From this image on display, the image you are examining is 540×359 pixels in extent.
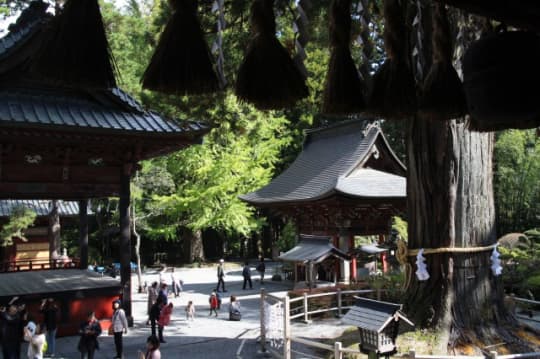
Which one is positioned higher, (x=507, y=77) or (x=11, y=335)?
(x=507, y=77)

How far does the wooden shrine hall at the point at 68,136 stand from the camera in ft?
33.9

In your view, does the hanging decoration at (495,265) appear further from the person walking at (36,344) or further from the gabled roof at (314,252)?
the person walking at (36,344)

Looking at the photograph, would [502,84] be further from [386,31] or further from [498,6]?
[386,31]

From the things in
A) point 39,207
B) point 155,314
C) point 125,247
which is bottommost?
point 155,314

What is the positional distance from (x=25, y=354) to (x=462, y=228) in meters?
8.88

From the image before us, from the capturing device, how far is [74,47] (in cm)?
248

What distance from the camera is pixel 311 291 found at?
1330 cm

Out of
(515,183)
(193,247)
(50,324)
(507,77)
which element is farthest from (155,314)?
(515,183)

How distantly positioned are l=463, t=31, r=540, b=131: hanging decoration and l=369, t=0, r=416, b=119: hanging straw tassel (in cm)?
55

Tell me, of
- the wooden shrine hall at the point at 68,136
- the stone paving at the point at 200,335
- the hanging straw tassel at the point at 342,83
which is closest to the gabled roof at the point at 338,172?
the stone paving at the point at 200,335

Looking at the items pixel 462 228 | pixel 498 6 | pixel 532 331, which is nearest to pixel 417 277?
pixel 462 228

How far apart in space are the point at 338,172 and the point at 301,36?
15.9 m

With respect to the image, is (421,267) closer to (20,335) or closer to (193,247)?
Result: (20,335)

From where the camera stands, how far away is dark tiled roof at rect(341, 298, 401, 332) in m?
5.97
